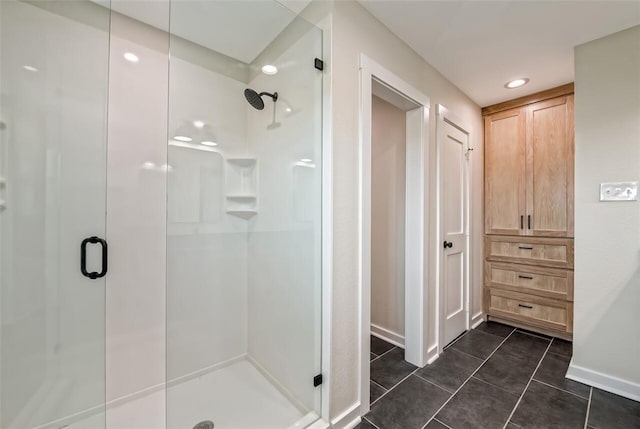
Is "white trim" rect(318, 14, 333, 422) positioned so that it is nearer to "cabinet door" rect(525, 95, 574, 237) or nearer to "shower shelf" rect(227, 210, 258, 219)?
"shower shelf" rect(227, 210, 258, 219)

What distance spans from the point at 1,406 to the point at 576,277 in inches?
139

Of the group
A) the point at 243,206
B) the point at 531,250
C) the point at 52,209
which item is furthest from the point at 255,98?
the point at 531,250

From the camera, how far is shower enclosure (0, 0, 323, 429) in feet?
4.38

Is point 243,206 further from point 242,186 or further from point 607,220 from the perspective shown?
point 607,220

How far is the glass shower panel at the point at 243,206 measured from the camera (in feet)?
4.71

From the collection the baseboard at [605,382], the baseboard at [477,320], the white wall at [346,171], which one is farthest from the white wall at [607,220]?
the white wall at [346,171]

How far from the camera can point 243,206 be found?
1768 mm

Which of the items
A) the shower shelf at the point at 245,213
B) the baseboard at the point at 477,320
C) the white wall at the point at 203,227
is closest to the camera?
the white wall at the point at 203,227

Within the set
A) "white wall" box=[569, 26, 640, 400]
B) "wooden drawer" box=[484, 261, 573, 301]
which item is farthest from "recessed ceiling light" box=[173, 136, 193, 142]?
"wooden drawer" box=[484, 261, 573, 301]

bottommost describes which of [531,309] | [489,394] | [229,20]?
[489,394]

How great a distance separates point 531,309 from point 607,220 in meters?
1.22

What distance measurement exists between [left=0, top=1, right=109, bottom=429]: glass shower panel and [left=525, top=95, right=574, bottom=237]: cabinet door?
3.53m

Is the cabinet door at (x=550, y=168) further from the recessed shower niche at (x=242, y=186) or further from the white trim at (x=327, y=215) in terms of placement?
the recessed shower niche at (x=242, y=186)

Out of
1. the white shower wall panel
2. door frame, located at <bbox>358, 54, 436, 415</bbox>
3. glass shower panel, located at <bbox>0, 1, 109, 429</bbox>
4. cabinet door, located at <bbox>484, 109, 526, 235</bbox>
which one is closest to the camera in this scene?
glass shower panel, located at <bbox>0, 1, 109, 429</bbox>
